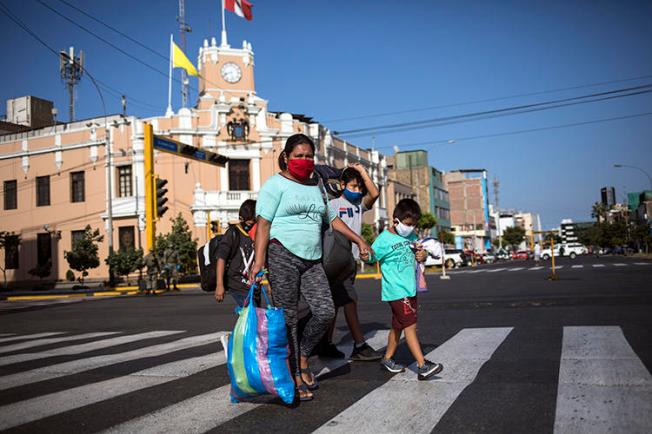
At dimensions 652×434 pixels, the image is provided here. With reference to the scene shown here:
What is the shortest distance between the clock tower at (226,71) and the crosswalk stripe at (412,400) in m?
34.2

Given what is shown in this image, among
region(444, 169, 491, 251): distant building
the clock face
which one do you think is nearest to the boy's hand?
the clock face

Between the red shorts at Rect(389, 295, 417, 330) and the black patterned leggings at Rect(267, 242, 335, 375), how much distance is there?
66 centimetres

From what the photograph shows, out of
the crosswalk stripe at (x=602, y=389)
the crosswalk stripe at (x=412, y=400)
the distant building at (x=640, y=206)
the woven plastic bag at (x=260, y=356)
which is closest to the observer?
the crosswalk stripe at (x=602, y=389)

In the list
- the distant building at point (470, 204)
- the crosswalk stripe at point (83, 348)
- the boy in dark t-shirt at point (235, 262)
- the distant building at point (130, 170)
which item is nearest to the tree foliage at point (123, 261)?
the distant building at point (130, 170)

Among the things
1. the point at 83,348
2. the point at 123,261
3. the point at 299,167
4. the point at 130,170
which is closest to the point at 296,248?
the point at 299,167

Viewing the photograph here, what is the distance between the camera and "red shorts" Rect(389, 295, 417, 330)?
466 centimetres

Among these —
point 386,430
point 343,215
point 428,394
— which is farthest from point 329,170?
point 386,430

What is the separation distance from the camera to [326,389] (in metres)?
4.36

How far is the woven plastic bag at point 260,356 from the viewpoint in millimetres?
3787

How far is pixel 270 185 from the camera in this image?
4277 mm

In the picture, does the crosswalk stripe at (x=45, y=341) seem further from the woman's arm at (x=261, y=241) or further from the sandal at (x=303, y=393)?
the sandal at (x=303, y=393)

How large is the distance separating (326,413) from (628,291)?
10092 millimetres

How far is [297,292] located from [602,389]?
7.01ft

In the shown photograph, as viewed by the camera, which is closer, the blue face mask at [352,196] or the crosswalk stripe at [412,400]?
the crosswalk stripe at [412,400]
